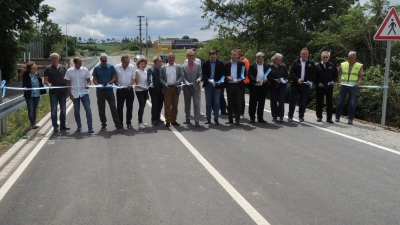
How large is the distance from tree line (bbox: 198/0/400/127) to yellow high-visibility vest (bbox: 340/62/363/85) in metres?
3.00

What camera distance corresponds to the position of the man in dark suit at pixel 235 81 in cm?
1172

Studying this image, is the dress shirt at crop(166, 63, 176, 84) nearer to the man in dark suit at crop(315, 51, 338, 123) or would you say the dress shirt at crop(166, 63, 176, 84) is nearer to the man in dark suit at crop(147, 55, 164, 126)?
the man in dark suit at crop(147, 55, 164, 126)

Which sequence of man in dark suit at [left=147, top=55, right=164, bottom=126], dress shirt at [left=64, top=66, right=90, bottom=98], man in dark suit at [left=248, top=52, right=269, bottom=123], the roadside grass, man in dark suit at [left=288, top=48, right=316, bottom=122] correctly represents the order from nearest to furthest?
the roadside grass
dress shirt at [left=64, top=66, right=90, bottom=98]
man in dark suit at [left=147, top=55, right=164, bottom=126]
man in dark suit at [left=248, top=52, right=269, bottom=123]
man in dark suit at [left=288, top=48, right=316, bottom=122]

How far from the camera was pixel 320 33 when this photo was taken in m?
21.7

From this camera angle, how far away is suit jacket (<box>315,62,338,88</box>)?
39.8ft

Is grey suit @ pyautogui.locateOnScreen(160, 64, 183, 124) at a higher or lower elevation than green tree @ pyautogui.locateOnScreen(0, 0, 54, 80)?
lower

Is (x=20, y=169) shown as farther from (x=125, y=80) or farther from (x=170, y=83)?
(x=170, y=83)

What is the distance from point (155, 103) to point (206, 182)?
5.44 m

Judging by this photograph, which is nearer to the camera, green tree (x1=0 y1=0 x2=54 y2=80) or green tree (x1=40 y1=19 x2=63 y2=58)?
green tree (x1=0 y1=0 x2=54 y2=80)

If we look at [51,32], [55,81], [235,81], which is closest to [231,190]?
[235,81]

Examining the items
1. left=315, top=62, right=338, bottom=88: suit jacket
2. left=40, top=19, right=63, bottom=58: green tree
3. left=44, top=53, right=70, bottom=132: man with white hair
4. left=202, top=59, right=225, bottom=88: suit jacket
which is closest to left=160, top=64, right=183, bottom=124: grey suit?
left=202, top=59, right=225, bottom=88: suit jacket

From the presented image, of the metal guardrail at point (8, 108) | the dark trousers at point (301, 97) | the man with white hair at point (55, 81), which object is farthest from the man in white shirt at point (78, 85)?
the dark trousers at point (301, 97)

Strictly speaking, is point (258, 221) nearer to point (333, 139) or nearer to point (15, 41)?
point (333, 139)

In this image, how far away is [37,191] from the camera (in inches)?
249
